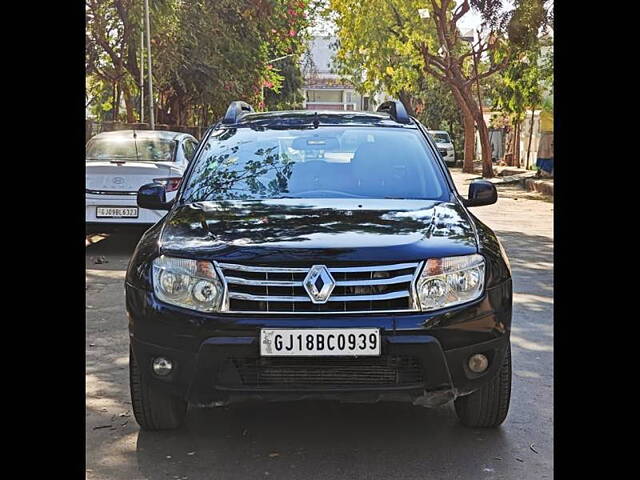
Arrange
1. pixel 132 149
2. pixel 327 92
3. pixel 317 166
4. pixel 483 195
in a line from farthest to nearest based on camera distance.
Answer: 1. pixel 327 92
2. pixel 132 149
3. pixel 483 195
4. pixel 317 166

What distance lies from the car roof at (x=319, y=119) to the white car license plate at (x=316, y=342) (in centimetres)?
229

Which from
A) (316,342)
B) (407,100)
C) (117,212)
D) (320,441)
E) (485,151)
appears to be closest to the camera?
(316,342)

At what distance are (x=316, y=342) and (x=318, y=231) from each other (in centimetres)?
64

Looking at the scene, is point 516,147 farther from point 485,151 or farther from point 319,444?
point 319,444

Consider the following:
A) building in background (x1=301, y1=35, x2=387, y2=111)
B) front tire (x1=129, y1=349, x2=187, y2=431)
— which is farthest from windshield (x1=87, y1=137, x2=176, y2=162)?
building in background (x1=301, y1=35, x2=387, y2=111)

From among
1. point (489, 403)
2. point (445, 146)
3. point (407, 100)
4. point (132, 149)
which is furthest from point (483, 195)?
point (407, 100)

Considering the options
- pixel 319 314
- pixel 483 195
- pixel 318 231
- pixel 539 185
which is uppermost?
pixel 483 195

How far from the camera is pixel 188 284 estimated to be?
4660 millimetres

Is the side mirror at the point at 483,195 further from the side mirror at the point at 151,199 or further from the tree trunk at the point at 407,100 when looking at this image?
the tree trunk at the point at 407,100

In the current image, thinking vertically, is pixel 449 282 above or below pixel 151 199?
below

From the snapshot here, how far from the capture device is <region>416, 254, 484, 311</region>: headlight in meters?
4.61
